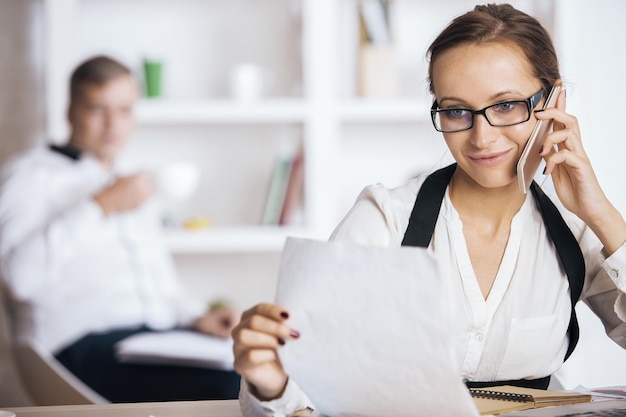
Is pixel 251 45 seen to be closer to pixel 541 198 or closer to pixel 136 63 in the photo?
pixel 136 63

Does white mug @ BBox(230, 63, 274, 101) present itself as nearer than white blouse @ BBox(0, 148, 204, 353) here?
No

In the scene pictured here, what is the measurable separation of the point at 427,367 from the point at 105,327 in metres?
2.31

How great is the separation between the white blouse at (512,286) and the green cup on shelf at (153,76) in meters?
2.21

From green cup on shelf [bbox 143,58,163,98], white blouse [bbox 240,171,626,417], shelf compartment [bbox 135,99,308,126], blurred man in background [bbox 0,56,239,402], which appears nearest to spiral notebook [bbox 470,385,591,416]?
white blouse [bbox 240,171,626,417]

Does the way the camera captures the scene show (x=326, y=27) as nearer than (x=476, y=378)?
No

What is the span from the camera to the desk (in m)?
1.09

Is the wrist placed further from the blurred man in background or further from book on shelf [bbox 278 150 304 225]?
book on shelf [bbox 278 150 304 225]

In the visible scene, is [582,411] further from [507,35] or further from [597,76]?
A: [597,76]

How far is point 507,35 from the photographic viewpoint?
1.21 m

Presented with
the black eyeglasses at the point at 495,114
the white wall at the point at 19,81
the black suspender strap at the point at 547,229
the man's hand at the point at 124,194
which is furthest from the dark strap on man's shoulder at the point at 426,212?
the white wall at the point at 19,81

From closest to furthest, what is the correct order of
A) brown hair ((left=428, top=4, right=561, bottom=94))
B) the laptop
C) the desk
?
the laptop < the desk < brown hair ((left=428, top=4, right=561, bottom=94))

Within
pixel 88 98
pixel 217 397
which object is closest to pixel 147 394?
pixel 217 397

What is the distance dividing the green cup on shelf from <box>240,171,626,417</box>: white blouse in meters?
2.21

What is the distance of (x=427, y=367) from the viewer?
0.83 meters
